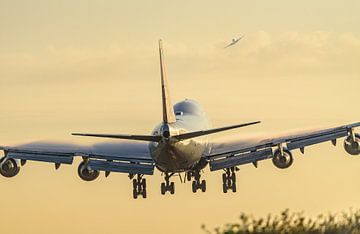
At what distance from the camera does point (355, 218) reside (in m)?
45.5

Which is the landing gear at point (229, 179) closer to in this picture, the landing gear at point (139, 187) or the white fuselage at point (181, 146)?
the white fuselage at point (181, 146)

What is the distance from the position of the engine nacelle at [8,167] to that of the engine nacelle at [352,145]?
3041cm

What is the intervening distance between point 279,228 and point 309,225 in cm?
137

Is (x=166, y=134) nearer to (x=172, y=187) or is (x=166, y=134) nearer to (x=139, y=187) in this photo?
(x=172, y=187)

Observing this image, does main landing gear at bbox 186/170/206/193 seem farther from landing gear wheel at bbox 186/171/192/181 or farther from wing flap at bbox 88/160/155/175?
wing flap at bbox 88/160/155/175

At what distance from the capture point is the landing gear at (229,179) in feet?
371

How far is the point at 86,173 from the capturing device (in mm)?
114250

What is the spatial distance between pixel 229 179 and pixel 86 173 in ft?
44.6

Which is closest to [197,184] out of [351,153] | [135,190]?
[135,190]

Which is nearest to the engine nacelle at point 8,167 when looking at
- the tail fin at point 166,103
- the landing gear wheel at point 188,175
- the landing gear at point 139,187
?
the landing gear at point 139,187

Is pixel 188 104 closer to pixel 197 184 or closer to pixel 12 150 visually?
pixel 197 184

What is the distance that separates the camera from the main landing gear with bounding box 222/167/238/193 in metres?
113

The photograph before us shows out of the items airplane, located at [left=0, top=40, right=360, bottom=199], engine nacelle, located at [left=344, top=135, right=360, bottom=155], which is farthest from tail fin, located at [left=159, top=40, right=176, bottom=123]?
engine nacelle, located at [left=344, top=135, right=360, bottom=155]

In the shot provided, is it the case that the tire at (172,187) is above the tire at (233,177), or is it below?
below
